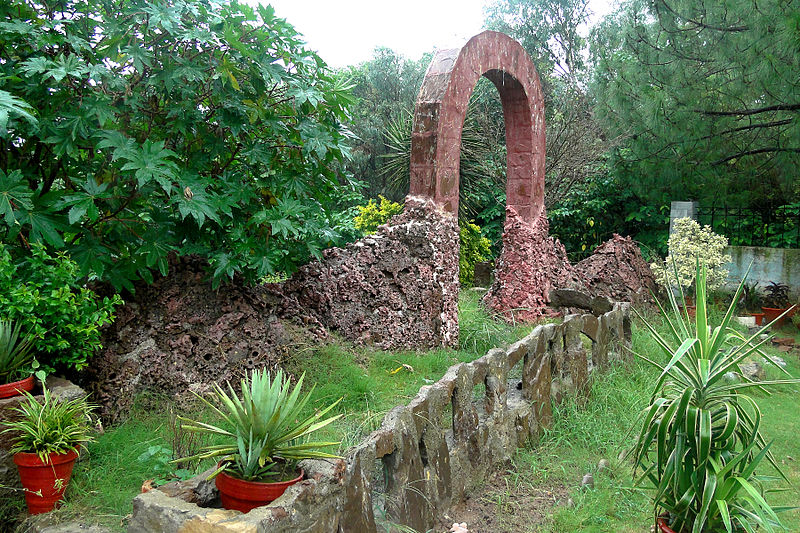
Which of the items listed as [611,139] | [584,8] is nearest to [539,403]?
[611,139]

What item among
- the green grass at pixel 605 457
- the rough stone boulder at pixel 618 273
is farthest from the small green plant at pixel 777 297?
the green grass at pixel 605 457

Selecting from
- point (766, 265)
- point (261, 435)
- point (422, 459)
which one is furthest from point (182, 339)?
point (766, 265)

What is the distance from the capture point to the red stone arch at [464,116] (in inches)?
247

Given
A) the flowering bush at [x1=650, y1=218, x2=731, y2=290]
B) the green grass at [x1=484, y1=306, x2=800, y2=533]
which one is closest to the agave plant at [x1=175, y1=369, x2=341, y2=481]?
the green grass at [x1=484, y1=306, x2=800, y2=533]

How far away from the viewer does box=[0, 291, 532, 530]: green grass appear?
2.99m

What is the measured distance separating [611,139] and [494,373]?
9.53m

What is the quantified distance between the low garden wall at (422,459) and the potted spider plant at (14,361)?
1340 millimetres

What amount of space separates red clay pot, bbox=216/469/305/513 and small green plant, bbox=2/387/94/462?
1.17m

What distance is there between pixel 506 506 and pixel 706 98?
25.4ft

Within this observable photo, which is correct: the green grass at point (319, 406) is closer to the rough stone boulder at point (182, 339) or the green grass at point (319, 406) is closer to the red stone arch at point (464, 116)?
the rough stone boulder at point (182, 339)

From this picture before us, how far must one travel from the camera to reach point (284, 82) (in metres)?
4.07

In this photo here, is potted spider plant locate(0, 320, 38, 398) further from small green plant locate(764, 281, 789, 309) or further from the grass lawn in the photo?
small green plant locate(764, 281, 789, 309)

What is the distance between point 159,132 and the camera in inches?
159

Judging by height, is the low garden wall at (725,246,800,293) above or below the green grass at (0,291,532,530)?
above
